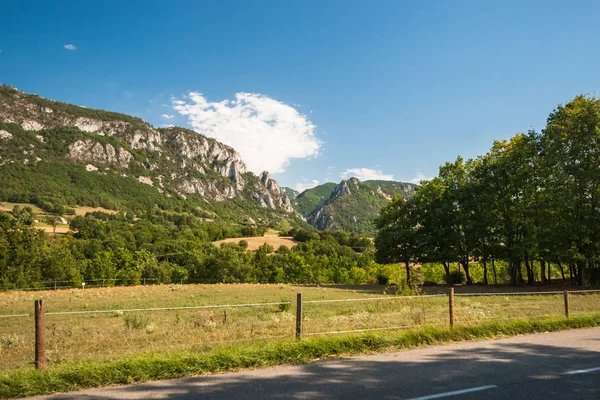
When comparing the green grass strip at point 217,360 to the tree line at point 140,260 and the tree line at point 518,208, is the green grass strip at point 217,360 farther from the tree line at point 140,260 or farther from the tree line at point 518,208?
the tree line at point 140,260

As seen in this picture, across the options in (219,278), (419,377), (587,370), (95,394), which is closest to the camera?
(95,394)

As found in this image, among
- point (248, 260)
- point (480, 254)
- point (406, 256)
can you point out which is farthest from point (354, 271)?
point (480, 254)

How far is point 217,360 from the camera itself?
7.52 meters

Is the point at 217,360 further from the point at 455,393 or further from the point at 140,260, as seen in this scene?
the point at 140,260

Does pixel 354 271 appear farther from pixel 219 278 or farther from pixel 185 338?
pixel 185 338

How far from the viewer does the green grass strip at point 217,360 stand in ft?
21.2

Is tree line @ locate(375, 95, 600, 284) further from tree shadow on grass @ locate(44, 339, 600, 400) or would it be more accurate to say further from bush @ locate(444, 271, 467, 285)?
tree shadow on grass @ locate(44, 339, 600, 400)

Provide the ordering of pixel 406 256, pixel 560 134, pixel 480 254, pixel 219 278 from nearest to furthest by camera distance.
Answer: pixel 560 134, pixel 480 254, pixel 406 256, pixel 219 278

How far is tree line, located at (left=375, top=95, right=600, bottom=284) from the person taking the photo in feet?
99.1

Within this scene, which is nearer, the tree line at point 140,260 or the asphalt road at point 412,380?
the asphalt road at point 412,380

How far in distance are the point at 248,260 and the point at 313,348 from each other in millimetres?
95814

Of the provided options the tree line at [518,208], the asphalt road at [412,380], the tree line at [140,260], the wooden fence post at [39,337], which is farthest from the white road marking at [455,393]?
the tree line at [140,260]

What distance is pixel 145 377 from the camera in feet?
22.6

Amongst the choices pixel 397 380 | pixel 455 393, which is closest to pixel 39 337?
pixel 397 380
